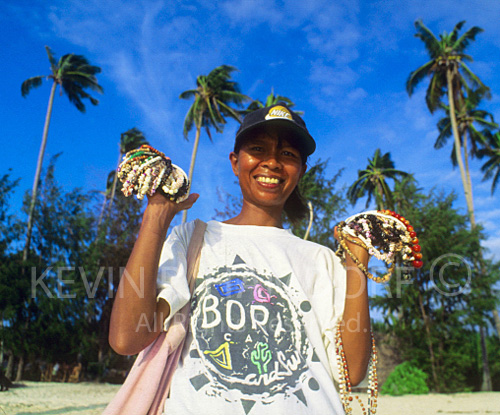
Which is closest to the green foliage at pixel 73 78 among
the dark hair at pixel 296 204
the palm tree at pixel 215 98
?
the palm tree at pixel 215 98

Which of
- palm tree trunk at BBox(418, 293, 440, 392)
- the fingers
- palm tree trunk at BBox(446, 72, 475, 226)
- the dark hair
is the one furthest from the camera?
palm tree trunk at BBox(446, 72, 475, 226)

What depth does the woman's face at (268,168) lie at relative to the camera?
211 cm

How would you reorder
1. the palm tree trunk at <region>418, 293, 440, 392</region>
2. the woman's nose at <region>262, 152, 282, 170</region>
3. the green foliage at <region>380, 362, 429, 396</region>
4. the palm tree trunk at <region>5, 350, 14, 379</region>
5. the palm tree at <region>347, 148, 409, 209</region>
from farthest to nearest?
the palm tree at <region>347, 148, 409, 209</region> → the palm tree trunk at <region>5, 350, 14, 379</region> → the palm tree trunk at <region>418, 293, 440, 392</region> → the green foliage at <region>380, 362, 429, 396</region> → the woman's nose at <region>262, 152, 282, 170</region>

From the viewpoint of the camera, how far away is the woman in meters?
1.49

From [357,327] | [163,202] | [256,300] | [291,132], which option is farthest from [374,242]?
[163,202]

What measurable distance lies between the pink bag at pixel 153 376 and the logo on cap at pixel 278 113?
1.07 meters

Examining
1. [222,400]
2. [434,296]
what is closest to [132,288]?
[222,400]

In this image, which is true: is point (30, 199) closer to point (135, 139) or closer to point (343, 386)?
point (135, 139)

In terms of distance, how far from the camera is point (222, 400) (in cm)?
147

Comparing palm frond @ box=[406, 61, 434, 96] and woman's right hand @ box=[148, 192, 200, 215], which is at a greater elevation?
palm frond @ box=[406, 61, 434, 96]

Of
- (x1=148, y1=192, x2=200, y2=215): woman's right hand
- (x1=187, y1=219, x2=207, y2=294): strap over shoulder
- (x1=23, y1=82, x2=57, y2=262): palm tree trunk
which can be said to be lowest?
(x1=187, y1=219, x2=207, y2=294): strap over shoulder

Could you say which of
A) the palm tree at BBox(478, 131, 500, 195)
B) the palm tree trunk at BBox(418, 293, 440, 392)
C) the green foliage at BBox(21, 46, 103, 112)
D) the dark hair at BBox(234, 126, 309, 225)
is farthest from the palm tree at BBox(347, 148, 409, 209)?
the dark hair at BBox(234, 126, 309, 225)

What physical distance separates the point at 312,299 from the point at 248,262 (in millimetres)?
369

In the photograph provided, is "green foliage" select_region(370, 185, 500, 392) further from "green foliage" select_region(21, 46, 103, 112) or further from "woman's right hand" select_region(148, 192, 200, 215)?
"green foliage" select_region(21, 46, 103, 112)
